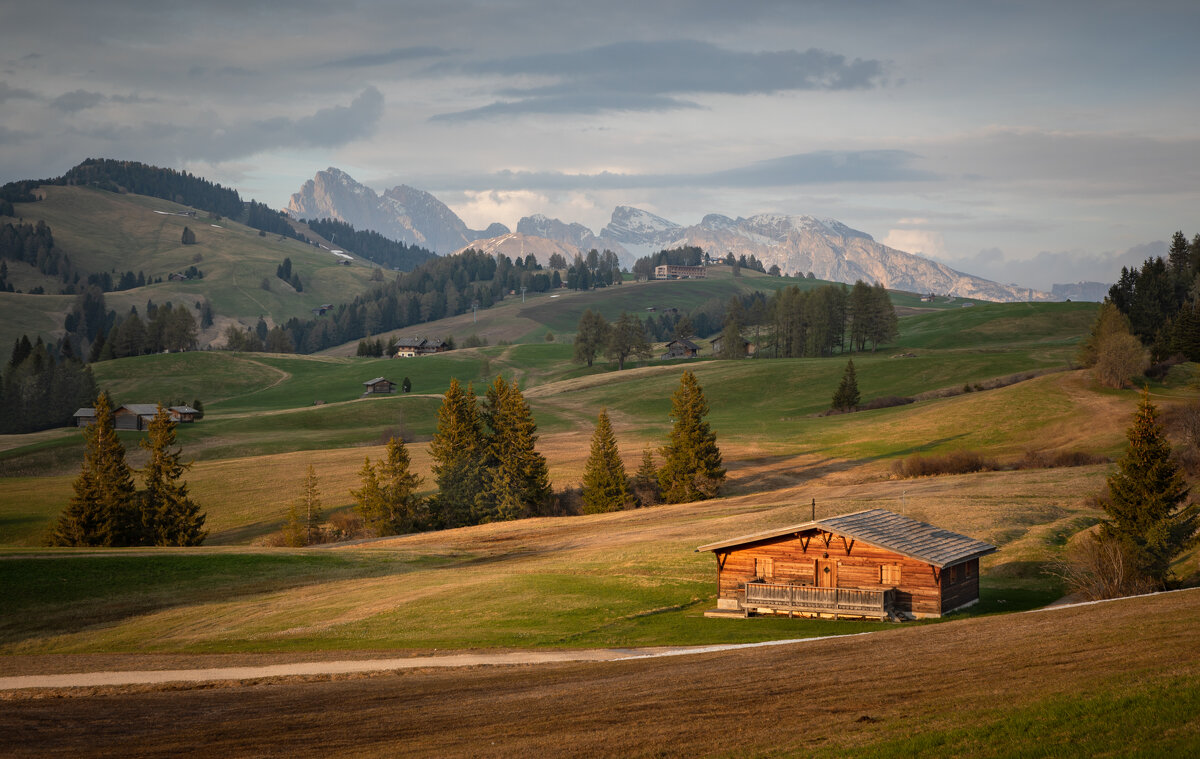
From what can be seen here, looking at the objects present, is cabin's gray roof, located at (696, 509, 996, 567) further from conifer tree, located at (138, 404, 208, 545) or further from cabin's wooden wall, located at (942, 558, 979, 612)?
conifer tree, located at (138, 404, 208, 545)

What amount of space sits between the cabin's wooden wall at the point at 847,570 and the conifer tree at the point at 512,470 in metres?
37.1

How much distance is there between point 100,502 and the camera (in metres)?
64.9

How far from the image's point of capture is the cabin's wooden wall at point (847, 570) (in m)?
40.5

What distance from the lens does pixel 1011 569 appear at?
47531 mm

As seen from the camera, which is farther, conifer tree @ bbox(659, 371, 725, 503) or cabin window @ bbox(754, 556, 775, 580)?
conifer tree @ bbox(659, 371, 725, 503)

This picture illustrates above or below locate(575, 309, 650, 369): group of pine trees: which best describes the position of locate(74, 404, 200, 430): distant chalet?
below

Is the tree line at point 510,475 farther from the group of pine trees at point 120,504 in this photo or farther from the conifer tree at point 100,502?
the conifer tree at point 100,502

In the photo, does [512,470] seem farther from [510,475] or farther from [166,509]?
[166,509]

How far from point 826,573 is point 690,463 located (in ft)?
124

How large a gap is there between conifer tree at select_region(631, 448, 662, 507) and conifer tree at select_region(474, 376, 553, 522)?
8.37m

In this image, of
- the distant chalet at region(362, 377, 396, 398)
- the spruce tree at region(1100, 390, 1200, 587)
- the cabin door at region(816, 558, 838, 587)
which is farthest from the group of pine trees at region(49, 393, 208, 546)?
the distant chalet at region(362, 377, 396, 398)

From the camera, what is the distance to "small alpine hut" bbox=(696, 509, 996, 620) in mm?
40469

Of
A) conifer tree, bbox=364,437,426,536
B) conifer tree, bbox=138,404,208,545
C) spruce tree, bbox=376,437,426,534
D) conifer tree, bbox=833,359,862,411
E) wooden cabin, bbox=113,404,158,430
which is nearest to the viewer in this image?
conifer tree, bbox=138,404,208,545

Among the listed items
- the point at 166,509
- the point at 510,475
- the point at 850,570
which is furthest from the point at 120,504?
the point at 850,570
